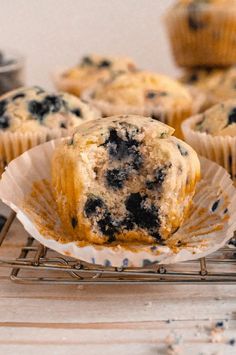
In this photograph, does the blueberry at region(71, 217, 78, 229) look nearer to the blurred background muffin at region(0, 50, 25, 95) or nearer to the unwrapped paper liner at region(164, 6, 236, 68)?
the blurred background muffin at region(0, 50, 25, 95)

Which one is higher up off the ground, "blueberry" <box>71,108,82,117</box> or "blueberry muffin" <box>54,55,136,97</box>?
"blueberry" <box>71,108,82,117</box>

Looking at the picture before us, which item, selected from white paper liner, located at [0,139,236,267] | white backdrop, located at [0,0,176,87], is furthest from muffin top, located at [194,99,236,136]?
white backdrop, located at [0,0,176,87]

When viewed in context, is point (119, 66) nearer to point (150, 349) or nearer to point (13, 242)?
point (13, 242)

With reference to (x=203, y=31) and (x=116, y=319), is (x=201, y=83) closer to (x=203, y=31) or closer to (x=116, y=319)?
(x=203, y=31)

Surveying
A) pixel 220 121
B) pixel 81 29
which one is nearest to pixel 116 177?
pixel 220 121

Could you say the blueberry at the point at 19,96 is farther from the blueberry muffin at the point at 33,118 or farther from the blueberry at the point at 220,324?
the blueberry at the point at 220,324

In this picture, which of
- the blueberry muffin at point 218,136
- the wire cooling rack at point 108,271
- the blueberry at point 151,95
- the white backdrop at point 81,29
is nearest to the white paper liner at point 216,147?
the blueberry muffin at point 218,136

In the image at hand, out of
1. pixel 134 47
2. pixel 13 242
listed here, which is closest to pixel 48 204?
pixel 13 242
